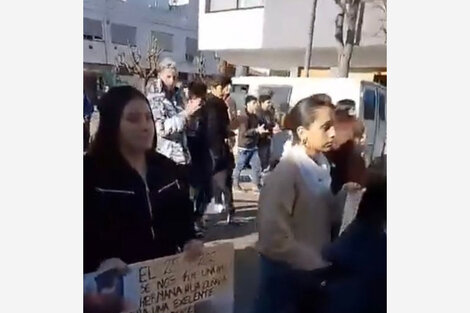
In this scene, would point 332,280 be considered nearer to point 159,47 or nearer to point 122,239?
point 122,239

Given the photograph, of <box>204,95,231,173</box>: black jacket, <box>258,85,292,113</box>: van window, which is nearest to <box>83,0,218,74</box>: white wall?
<box>204,95,231,173</box>: black jacket

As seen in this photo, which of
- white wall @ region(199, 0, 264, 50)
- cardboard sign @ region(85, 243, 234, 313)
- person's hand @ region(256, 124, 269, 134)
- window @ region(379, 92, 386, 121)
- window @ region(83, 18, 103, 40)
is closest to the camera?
window @ region(83, 18, 103, 40)

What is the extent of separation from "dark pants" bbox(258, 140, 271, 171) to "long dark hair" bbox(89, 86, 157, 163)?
0.44 metres

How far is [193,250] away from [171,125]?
0.37 metres

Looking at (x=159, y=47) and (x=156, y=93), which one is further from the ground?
(x=159, y=47)

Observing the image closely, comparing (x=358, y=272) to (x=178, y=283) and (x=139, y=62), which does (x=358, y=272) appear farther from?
(x=139, y=62)

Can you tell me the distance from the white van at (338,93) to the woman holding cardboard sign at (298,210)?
38 mm

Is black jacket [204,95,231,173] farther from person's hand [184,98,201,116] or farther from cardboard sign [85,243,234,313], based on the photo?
cardboard sign [85,243,234,313]

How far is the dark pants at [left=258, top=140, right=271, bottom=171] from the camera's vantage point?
198cm

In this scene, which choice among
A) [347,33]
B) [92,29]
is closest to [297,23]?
[347,33]

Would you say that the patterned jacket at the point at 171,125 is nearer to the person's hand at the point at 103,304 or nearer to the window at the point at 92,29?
the window at the point at 92,29
